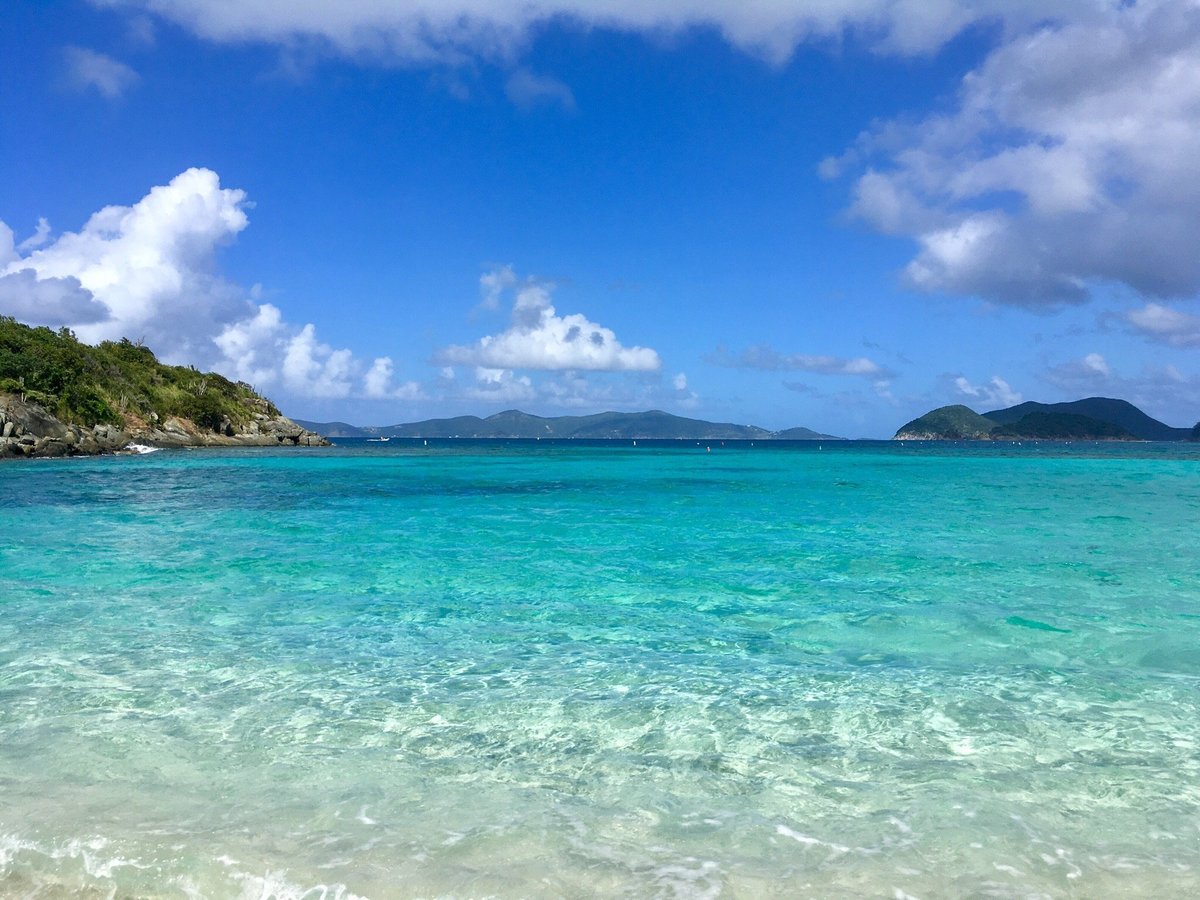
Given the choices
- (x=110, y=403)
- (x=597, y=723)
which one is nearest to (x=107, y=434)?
(x=110, y=403)

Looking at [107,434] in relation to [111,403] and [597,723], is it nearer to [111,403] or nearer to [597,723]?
[111,403]

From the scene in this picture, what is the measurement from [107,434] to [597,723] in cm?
6915

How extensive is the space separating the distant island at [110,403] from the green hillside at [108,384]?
95 mm

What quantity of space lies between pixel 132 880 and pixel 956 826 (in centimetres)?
486

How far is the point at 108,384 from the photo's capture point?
248 ft

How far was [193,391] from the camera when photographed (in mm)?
92188

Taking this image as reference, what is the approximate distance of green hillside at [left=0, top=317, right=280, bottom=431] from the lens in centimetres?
5966

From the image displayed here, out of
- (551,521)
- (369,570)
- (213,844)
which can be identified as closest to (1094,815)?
(213,844)

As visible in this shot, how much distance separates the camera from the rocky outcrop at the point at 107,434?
51938 millimetres

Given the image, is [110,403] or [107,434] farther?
[110,403]

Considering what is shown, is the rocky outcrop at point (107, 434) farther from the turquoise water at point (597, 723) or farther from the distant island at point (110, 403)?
the turquoise water at point (597, 723)

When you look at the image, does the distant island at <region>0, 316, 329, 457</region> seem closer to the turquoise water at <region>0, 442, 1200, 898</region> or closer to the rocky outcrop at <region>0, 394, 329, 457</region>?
the rocky outcrop at <region>0, 394, 329, 457</region>

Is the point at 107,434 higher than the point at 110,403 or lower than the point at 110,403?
lower

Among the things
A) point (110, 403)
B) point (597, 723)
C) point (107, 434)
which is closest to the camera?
point (597, 723)
